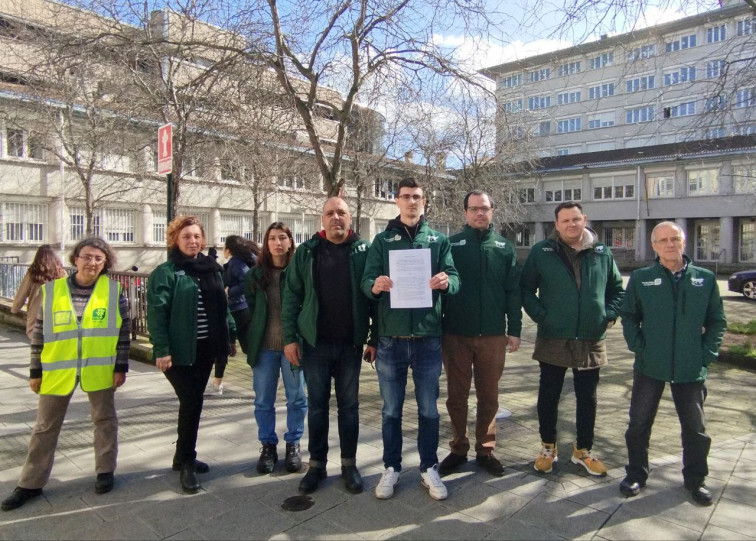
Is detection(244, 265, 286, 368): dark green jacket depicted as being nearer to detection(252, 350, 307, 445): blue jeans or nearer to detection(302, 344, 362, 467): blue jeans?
detection(252, 350, 307, 445): blue jeans

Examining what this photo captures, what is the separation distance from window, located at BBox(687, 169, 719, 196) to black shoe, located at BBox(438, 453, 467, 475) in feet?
142

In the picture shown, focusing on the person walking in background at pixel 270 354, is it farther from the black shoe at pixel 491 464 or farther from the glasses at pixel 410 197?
the black shoe at pixel 491 464

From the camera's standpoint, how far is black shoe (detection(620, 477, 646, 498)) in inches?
150

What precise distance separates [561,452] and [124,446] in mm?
3853

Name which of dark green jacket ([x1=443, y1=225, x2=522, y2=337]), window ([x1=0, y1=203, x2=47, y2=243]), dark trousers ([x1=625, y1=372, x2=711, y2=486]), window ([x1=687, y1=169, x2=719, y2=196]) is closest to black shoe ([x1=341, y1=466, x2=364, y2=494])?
dark green jacket ([x1=443, y1=225, x2=522, y2=337])

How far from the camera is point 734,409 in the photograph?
6.34 metres

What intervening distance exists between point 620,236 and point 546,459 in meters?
46.7

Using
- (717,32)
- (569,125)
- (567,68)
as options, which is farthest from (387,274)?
(569,125)

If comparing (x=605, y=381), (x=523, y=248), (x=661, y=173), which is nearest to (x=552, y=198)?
(x=523, y=248)

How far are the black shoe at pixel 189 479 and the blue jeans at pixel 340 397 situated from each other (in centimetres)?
85

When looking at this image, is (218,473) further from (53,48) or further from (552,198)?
(552,198)

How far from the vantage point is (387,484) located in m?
3.84

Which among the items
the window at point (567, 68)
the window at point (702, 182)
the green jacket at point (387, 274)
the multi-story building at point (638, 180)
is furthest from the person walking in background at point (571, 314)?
the window at point (702, 182)

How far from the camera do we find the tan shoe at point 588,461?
4161 mm
